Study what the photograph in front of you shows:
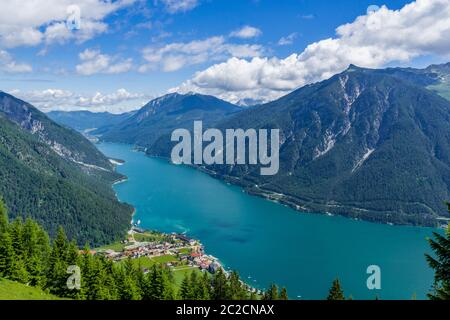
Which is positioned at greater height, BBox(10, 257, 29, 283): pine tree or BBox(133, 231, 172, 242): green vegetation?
→ BBox(10, 257, 29, 283): pine tree

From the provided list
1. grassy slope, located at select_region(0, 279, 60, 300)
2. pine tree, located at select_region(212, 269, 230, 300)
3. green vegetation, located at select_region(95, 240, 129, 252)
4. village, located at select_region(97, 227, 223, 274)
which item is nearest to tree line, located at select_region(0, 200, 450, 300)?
grassy slope, located at select_region(0, 279, 60, 300)

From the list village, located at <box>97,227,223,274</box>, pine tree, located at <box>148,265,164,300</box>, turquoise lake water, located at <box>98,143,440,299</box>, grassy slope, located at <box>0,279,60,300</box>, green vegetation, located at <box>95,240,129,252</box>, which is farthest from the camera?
green vegetation, located at <box>95,240,129,252</box>

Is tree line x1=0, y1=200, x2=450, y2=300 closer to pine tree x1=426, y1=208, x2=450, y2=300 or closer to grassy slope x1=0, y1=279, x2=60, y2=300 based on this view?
grassy slope x1=0, y1=279, x2=60, y2=300

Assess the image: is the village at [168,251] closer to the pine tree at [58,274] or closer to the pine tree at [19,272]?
the pine tree at [58,274]

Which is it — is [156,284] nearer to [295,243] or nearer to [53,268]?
[53,268]

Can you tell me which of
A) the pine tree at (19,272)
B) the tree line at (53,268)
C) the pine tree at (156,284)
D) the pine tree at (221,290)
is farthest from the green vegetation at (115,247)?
the pine tree at (19,272)

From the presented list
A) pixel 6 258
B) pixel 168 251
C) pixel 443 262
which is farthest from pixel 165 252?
pixel 443 262

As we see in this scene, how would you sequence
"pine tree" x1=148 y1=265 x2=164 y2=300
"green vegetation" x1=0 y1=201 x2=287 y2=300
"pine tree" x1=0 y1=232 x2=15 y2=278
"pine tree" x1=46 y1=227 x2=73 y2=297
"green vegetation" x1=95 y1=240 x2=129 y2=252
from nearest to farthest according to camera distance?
"pine tree" x1=0 y1=232 x2=15 y2=278, "green vegetation" x1=0 y1=201 x2=287 y2=300, "pine tree" x1=46 y1=227 x2=73 y2=297, "pine tree" x1=148 y1=265 x2=164 y2=300, "green vegetation" x1=95 y1=240 x2=129 y2=252

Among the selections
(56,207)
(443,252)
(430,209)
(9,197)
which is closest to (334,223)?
(430,209)

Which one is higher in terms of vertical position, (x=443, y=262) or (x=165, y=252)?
(x=443, y=262)
